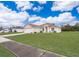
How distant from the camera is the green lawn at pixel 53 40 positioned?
5.36 metres

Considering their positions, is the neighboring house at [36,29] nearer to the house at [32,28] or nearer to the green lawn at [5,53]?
the house at [32,28]

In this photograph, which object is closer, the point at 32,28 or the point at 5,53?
the point at 5,53

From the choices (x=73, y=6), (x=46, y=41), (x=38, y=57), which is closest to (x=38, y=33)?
(x=46, y=41)

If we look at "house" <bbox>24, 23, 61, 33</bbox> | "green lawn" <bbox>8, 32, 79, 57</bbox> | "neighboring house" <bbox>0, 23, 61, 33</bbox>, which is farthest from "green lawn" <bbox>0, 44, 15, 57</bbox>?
"house" <bbox>24, 23, 61, 33</bbox>

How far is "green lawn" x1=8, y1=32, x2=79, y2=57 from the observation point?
5363 mm

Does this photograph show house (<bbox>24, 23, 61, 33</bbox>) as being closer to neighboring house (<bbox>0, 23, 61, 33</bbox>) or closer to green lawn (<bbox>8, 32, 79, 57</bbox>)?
neighboring house (<bbox>0, 23, 61, 33</bbox>)

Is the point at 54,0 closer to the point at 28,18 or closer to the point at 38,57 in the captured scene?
the point at 28,18

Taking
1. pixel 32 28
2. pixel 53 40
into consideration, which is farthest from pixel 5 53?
pixel 53 40

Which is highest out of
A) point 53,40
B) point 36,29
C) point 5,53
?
point 36,29

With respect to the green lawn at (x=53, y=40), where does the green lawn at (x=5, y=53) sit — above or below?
below

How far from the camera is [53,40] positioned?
562cm

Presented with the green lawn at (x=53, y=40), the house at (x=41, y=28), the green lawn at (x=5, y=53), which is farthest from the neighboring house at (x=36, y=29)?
the green lawn at (x=5, y=53)

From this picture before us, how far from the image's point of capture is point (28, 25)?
5.68 meters

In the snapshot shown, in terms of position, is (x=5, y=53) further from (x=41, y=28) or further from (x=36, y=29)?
(x=41, y=28)
